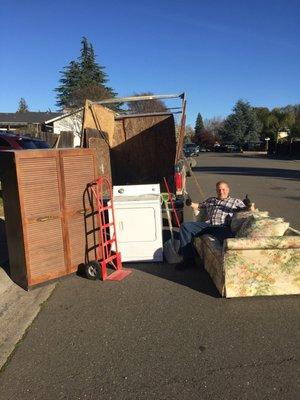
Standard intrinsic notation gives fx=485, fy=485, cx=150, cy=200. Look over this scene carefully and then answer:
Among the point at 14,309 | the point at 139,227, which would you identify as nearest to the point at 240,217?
the point at 139,227

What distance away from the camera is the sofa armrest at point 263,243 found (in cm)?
549

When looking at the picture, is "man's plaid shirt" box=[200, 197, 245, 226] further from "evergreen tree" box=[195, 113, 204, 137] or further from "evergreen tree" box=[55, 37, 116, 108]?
"evergreen tree" box=[195, 113, 204, 137]

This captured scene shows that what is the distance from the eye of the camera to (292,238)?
5.54 metres

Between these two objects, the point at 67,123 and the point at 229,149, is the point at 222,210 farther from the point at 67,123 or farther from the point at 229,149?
the point at 229,149

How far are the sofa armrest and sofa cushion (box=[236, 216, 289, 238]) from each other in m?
0.19

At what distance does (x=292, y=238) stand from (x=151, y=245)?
2343 millimetres

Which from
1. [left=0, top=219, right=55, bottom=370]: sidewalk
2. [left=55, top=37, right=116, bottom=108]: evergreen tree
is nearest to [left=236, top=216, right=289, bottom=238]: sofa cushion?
[left=0, top=219, right=55, bottom=370]: sidewalk

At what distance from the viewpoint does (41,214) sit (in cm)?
622

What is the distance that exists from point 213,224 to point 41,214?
2539 millimetres

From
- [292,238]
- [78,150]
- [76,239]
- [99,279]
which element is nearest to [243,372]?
[292,238]

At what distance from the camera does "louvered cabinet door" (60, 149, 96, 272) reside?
6.51m

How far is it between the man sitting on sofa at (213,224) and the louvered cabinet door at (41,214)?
68.6 inches

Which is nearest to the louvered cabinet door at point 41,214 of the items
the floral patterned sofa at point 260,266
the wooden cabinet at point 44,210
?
the wooden cabinet at point 44,210

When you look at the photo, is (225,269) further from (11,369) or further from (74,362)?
(11,369)
